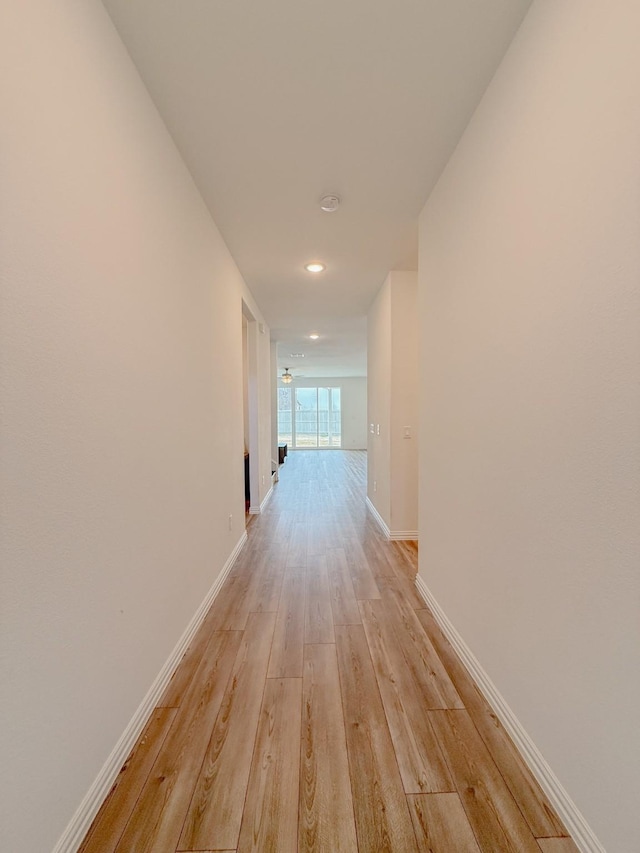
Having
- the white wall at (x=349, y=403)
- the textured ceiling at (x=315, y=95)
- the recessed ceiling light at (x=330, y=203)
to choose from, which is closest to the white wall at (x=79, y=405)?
the textured ceiling at (x=315, y=95)

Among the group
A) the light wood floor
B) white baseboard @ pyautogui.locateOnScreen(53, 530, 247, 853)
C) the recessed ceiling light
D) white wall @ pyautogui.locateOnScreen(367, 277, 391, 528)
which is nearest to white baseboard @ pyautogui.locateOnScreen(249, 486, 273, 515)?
white wall @ pyautogui.locateOnScreen(367, 277, 391, 528)

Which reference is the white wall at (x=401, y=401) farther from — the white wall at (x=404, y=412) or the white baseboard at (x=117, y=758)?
the white baseboard at (x=117, y=758)

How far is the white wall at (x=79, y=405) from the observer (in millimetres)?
836

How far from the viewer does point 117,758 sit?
1219 mm

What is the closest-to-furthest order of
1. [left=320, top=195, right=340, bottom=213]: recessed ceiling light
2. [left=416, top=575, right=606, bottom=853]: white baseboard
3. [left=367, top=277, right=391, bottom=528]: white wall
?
1. [left=416, top=575, right=606, bottom=853]: white baseboard
2. [left=320, top=195, right=340, bottom=213]: recessed ceiling light
3. [left=367, top=277, right=391, bottom=528]: white wall

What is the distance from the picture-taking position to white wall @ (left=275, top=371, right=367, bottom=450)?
1261cm

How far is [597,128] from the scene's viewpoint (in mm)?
948

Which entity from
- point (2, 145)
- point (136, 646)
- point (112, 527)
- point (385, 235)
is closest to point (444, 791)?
point (136, 646)

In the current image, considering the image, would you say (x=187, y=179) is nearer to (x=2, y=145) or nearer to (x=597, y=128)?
(x=2, y=145)

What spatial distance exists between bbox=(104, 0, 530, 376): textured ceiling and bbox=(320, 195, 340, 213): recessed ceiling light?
6 centimetres

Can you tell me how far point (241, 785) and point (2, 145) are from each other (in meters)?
1.90

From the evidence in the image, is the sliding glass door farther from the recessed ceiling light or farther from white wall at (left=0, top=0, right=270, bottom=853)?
white wall at (left=0, top=0, right=270, bottom=853)

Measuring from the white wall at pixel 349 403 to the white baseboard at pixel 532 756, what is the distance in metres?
10.7

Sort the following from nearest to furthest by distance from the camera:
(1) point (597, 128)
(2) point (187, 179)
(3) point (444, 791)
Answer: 1. (1) point (597, 128)
2. (3) point (444, 791)
3. (2) point (187, 179)
